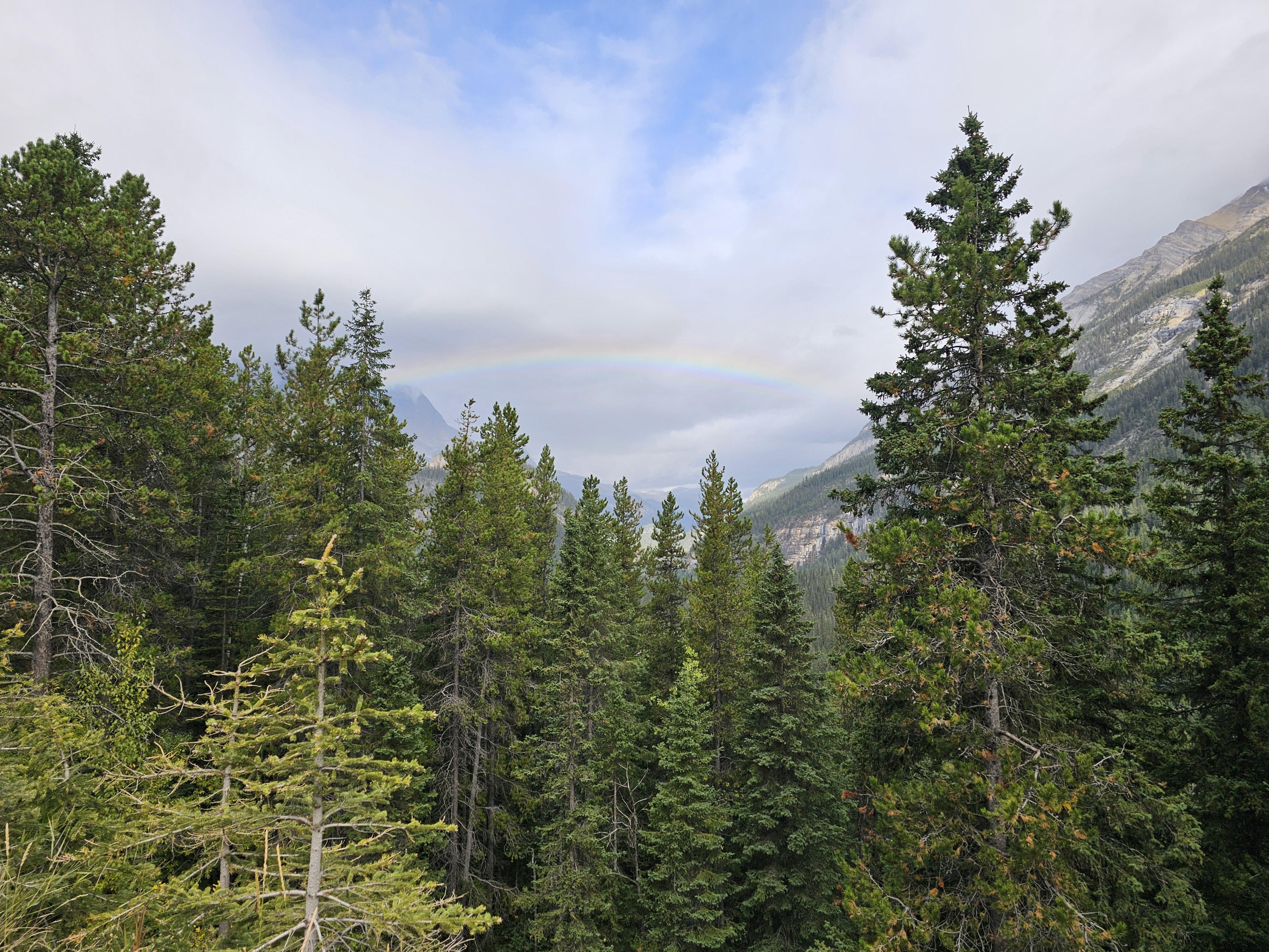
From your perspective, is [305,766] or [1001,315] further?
[1001,315]

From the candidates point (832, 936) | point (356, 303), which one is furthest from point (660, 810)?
point (356, 303)

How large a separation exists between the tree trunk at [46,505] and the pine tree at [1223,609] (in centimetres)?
2322

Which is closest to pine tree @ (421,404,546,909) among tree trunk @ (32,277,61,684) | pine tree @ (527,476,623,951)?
pine tree @ (527,476,623,951)

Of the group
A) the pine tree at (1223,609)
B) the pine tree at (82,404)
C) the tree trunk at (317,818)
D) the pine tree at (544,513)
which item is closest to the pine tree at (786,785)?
the pine tree at (1223,609)

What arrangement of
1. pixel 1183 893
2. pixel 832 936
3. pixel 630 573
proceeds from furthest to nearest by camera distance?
pixel 630 573
pixel 832 936
pixel 1183 893

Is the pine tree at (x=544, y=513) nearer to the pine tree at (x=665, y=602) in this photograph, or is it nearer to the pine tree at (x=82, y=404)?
the pine tree at (x=665, y=602)

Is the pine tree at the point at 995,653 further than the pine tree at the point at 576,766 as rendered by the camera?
No

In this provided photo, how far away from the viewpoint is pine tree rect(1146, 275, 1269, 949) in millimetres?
10273

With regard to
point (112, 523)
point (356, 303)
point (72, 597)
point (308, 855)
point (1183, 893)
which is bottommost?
point (1183, 893)

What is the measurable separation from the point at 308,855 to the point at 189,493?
16615 millimetres

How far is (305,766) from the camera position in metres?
5.46

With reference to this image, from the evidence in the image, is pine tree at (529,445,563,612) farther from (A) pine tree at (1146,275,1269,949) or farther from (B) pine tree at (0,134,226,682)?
(A) pine tree at (1146,275,1269,949)

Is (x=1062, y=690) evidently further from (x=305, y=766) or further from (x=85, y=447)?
(x=85, y=447)

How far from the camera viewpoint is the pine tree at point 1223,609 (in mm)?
10273
